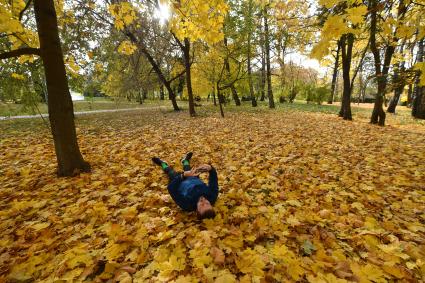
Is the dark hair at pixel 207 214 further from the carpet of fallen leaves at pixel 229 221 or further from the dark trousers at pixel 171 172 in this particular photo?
the dark trousers at pixel 171 172

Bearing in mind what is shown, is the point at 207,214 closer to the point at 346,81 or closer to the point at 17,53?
the point at 17,53

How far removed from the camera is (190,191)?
128 inches

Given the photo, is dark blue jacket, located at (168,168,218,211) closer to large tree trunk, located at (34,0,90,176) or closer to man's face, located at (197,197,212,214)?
man's face, located at (197,197,212,214)

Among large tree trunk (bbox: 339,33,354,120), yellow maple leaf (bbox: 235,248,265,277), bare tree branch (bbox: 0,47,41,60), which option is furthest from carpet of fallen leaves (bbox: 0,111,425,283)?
large tree trunk (bbox: 339,33,354,120)

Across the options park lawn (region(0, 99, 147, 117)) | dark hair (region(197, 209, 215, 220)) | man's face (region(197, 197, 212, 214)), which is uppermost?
park lawn (region(0, 99, 147, 117))

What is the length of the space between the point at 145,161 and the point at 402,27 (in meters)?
5.02

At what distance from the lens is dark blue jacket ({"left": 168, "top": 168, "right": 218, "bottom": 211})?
3.23m

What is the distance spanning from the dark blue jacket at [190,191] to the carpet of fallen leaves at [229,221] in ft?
0.57

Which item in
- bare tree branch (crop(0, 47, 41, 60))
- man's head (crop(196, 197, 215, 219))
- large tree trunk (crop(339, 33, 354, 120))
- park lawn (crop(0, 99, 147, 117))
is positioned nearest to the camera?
man's head (crop(196, 197, 215, 219))

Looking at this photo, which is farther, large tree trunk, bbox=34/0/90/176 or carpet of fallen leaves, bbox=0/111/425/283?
large tree trunk, bbox=34/0/90/176

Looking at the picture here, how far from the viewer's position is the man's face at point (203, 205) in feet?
10.0

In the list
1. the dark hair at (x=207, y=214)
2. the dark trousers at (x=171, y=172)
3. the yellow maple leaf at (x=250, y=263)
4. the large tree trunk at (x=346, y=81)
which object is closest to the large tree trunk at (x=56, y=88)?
the dark trousers at (x=171, y=172)

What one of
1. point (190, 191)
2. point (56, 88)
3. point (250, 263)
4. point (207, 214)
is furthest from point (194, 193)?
point (56, 88)

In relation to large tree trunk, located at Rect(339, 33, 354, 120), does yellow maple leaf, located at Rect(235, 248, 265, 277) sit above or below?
below
